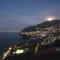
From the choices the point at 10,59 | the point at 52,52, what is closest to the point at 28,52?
the point at 10,59

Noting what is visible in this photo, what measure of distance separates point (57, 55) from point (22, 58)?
196 centimetres

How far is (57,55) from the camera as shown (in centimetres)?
955

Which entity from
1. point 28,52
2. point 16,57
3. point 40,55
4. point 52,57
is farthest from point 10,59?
point 52,57

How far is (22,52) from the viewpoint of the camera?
11.4 m

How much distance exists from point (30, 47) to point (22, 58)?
1.27 m

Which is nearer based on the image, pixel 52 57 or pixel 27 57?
pixel 52 57

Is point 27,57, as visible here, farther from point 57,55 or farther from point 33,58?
point 57,55

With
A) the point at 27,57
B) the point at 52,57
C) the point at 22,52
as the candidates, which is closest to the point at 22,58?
the point at 27,57

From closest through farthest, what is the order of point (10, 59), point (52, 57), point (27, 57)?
point (52, 57) < point (27, 57) < point (10, 59)

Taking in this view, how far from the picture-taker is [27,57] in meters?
10.1

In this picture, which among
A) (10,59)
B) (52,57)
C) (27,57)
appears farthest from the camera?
(10,59)

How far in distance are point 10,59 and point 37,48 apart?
5.58 feet

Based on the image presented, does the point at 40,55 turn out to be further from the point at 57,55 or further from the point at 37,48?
the point at 37,48

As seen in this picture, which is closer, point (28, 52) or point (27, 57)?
point (27, 57)
